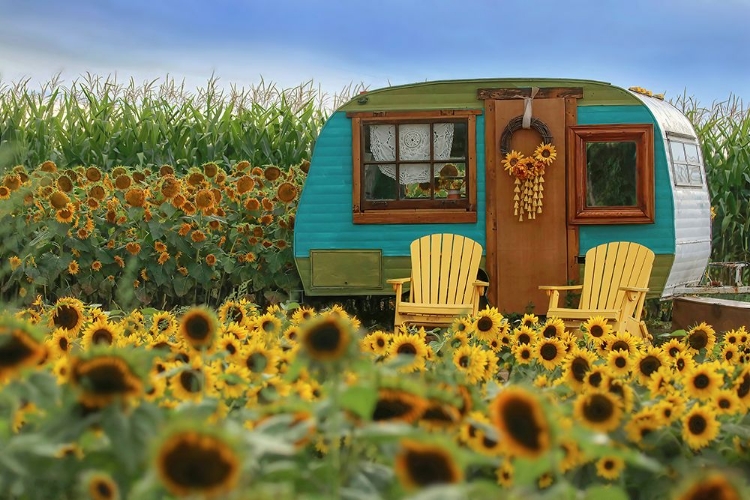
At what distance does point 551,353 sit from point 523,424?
1702 mm

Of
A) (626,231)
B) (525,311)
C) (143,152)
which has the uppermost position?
(143,152)

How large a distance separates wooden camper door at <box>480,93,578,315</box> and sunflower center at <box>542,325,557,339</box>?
4.69 m

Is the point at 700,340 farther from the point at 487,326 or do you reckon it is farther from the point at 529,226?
the point at 529,226

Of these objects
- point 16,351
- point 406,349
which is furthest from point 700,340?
point 16,351

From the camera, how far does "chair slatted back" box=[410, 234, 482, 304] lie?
7551mm

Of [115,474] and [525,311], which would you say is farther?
[525,311]

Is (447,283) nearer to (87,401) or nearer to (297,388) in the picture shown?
(297,388)

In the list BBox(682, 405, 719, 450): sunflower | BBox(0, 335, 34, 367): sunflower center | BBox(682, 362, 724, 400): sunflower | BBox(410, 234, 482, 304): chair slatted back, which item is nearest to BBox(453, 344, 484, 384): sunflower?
BBox(682, 362, 724, 400): sunflower

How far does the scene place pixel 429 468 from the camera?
1.17 metres

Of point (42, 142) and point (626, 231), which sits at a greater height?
point (42, 142)

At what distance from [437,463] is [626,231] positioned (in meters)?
7.05

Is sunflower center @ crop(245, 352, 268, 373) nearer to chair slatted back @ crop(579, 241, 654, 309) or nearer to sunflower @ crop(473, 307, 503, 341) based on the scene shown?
sunflower @ crop(473, 307, 503, 341)

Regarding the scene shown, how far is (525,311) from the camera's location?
798cm

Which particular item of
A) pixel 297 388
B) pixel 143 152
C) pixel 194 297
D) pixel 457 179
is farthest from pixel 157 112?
pixel 297 388
